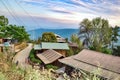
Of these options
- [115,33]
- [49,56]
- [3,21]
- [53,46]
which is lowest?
[49,56]

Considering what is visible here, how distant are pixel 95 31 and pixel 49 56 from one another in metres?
11.3

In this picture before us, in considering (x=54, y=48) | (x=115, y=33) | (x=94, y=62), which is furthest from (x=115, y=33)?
(x=94, y=62)

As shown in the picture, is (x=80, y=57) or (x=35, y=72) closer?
(x=35, y=72)

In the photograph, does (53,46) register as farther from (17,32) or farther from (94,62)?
(94,62)

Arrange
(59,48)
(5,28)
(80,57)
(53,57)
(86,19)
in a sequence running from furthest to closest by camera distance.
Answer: (86,19) < (5,28) < (59,48) < (53,57) < (80,57)

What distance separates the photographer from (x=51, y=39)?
111ft

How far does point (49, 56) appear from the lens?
26.4 m

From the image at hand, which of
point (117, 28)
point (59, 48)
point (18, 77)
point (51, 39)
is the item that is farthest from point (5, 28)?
point (18, 77)

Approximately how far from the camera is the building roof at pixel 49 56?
2447cm

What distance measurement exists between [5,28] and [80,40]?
1002cm

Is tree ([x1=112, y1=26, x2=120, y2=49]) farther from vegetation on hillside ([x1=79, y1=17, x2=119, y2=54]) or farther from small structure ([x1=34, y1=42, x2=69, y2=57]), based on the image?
small structure ([x1=34, y1=42, x2=69, y2=57])

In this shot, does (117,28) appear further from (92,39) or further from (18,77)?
(18,77)

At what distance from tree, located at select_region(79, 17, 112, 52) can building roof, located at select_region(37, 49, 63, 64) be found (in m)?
8.77

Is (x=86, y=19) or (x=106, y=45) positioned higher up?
(x=86, y=19)
